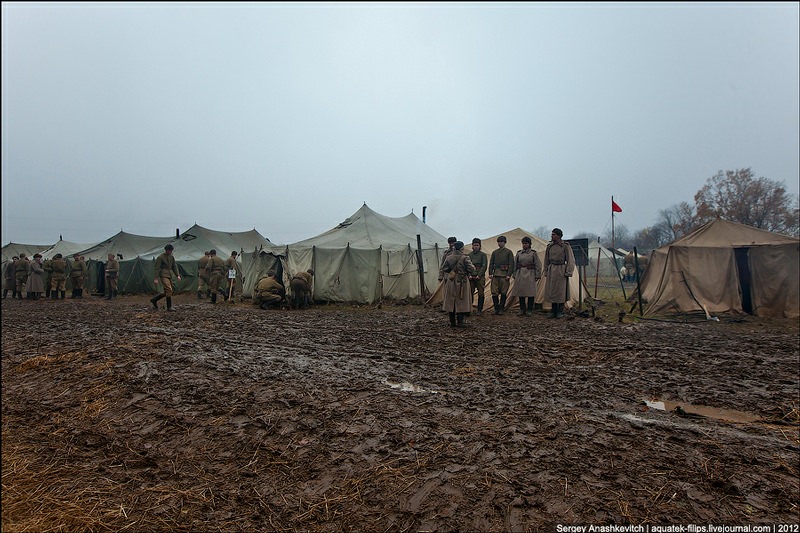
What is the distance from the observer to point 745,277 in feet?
34.3

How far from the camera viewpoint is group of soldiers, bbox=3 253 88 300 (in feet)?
56.0

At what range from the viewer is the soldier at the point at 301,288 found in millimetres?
13320

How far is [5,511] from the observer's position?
253cm

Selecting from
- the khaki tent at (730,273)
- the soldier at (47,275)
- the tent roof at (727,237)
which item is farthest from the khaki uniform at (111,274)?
the tent roof at (727,237)

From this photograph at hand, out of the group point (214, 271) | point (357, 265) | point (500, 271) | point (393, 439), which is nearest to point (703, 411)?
point (393, 439)

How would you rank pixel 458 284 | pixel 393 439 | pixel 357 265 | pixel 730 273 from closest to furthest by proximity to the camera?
pixel 393 439
pixel 458 284
pixel 730 273
pixel 357 265

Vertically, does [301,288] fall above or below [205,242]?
below

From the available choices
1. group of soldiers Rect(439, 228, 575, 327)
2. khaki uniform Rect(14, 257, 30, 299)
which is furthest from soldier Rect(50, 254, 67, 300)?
group of soldiers Rect(439, 228, 575, 327)

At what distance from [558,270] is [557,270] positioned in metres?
0.02

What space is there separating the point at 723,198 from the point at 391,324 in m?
10.1

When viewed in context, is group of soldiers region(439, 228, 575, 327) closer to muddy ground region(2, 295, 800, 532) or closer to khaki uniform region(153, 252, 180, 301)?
muddy ground region(2, 295, 800, 532)

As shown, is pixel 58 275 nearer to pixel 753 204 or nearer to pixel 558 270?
pixel 558 270

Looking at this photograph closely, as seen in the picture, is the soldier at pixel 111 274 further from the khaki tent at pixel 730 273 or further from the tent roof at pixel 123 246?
the khaki tent at pixel 730 273

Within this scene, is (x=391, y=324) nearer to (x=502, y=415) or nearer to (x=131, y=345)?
(x=131, y=345)
